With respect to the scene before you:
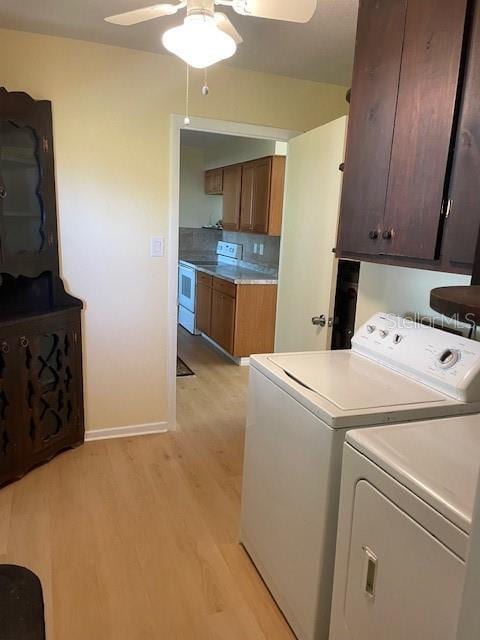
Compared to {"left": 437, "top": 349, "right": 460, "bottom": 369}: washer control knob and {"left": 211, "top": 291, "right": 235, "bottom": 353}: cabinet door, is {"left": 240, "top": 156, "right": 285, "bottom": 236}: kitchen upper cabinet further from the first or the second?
{"left": 437, "top": 349, "right": 460, "bottom": 369}: washer control knob

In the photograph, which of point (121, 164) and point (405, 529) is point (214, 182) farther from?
point (405, 529)

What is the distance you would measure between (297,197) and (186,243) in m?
3.72

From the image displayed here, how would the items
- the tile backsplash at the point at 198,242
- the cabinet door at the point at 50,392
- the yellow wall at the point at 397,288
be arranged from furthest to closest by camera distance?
the tile backsplash at the point at 198,242, the cabinet door at the point at 50,392, the yellow wall at the point at 397,288

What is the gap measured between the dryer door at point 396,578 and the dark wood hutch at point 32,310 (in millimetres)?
1870

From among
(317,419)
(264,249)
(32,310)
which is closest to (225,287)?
(264,249)

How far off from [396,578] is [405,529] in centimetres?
13

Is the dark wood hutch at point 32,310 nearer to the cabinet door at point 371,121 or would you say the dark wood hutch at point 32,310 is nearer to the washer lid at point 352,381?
the washer lid at point 352,381

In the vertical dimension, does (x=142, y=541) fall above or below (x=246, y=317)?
below

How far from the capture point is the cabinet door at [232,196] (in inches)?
198

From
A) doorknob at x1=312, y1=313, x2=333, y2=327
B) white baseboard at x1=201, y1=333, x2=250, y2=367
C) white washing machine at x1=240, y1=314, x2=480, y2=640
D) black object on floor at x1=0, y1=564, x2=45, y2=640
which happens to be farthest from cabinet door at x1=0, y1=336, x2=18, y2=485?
white baseboard at x1=201, y1=333, x2=250, y2=367

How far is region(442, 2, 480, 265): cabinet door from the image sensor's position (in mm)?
1318

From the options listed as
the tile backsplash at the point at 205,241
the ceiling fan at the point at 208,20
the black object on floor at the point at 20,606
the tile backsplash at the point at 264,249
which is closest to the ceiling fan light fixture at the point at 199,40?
the ceiling fan at the point at 208,20

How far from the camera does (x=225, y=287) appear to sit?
4.59 meters

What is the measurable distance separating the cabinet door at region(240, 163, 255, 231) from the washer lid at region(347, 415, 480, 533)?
3.67 meters
